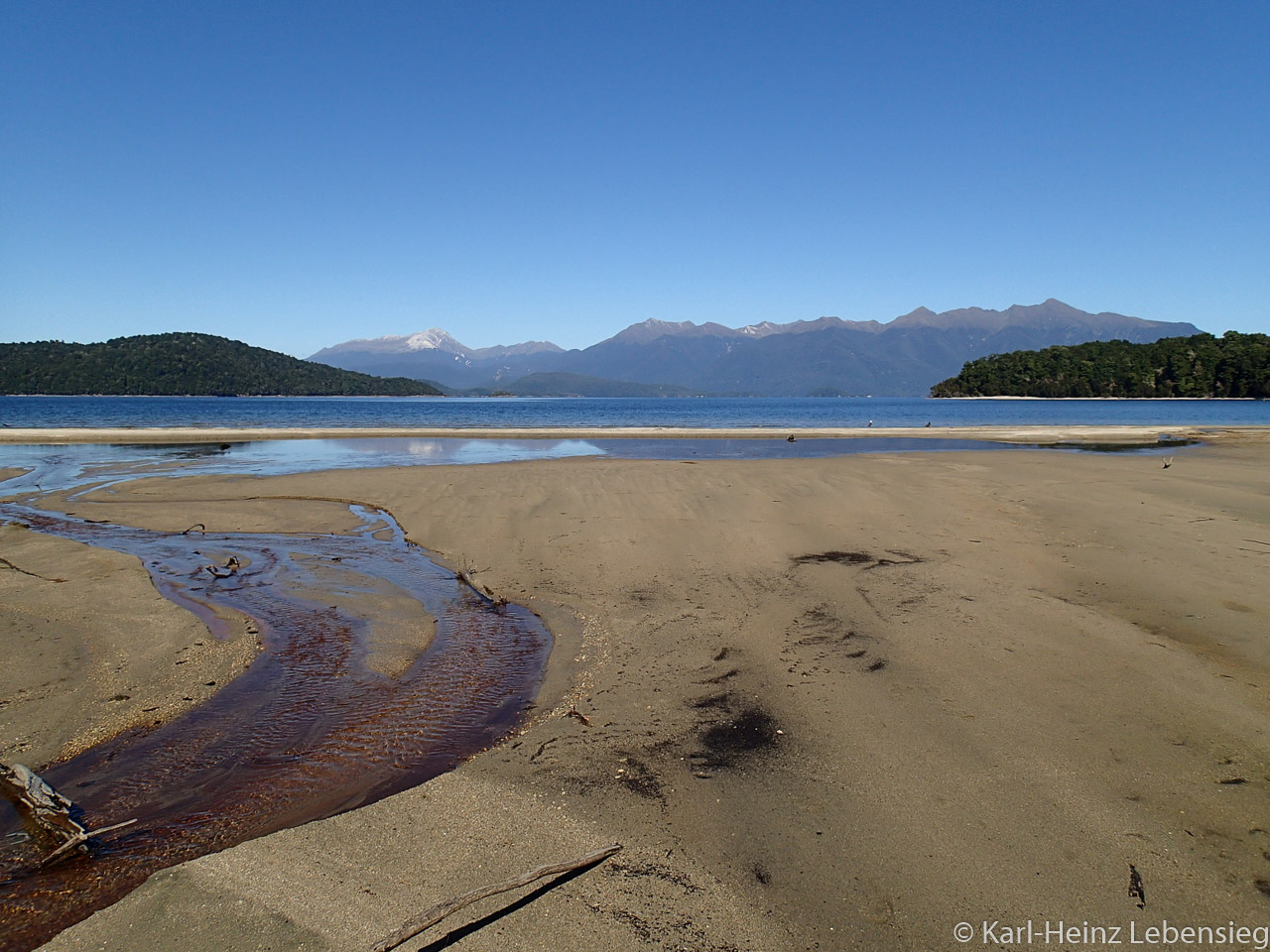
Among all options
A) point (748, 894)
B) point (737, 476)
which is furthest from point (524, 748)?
point (737, 476)

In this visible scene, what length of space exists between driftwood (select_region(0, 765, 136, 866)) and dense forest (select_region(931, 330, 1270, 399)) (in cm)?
14522

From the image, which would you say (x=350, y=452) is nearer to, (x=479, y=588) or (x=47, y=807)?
(x=479, y=588)

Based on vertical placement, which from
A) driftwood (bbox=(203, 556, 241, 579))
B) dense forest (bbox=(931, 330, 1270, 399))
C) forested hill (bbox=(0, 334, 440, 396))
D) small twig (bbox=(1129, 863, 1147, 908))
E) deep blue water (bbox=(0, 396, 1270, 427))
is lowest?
small twig (bbox=(1129, 863, 1147, 908))

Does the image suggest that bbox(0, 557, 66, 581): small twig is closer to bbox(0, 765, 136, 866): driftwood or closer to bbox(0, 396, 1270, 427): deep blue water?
bbox(0, 765, 136, 866): driftwood

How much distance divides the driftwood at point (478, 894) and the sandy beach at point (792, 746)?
61mm

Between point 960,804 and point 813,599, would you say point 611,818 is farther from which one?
point 813,599

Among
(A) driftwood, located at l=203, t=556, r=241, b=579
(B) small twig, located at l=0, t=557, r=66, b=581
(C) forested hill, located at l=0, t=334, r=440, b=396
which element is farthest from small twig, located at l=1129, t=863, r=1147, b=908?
(C) forested hill, located at l=0, t=334, r=440, b=396

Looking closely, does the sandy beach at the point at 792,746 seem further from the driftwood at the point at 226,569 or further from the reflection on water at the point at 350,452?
the reflection on water at the point at 350,452

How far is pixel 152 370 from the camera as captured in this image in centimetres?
16312

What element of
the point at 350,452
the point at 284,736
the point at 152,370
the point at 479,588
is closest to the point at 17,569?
the point at 479,588

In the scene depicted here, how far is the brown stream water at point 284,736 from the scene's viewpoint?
375 cm

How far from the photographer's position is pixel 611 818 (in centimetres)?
402

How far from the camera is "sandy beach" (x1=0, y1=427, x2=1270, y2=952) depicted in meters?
3.28

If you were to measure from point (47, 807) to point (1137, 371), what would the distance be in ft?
505
